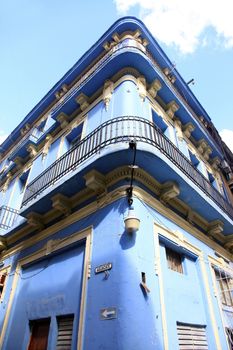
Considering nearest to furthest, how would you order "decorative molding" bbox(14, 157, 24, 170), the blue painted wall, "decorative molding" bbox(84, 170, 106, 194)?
1. the blue painted wall
2. "decorative molding" bbox(84, 170, 106, 194)
3. "decorative molding" bbox(14, 157, 24, 170)

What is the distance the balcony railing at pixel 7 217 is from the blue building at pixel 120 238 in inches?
3.3

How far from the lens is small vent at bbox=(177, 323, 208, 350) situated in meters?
4.40

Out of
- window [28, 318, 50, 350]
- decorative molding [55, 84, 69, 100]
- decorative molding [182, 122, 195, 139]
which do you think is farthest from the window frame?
decorative molding [55, 84, 69, 100]

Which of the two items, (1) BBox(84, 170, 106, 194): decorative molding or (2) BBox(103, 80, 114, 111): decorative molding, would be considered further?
(2) BBox(103, 80, 114, 111): decorative molding

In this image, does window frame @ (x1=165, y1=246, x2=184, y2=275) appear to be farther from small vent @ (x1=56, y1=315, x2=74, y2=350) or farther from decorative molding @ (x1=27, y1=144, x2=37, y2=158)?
decorative molding @ (x1=27, y1=144, x2=37, y2=158)

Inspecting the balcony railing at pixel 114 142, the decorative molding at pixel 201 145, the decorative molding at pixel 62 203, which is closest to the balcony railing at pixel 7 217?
the balcony railing at pixel 114 142

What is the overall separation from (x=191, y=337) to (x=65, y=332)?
2487 millimetres

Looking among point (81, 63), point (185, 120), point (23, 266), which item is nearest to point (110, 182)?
point (23, 266)

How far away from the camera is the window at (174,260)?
5418mm

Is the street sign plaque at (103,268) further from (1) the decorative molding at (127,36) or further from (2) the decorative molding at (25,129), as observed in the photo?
(2) the decorative molding at (25,129)

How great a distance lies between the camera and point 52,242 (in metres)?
6.18

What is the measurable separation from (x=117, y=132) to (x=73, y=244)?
9.26 feet

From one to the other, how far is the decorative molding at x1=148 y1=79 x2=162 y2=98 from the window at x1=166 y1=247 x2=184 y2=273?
5214 millimetres

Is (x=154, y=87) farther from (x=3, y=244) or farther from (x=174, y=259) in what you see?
(x=3, y=244)
